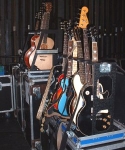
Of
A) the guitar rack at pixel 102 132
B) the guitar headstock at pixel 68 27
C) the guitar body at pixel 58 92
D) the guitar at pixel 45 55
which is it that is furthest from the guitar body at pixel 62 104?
the guitar at pixel 45 55

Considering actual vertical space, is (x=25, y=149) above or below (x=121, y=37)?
below

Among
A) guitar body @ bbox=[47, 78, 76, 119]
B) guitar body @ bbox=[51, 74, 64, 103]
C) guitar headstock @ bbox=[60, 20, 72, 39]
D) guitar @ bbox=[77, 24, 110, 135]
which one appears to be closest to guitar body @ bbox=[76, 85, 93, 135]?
guitar @ bbox=[77, 24, 110, 135]

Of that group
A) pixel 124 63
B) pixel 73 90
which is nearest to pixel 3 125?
pixel 73 90

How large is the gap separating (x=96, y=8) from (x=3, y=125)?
331 cm

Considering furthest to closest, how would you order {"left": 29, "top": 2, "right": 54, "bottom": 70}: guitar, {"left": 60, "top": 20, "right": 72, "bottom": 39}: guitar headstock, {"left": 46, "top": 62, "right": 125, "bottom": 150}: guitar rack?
A: 1. {"left": 29, "top": 2, "right": 54, "bottom": 70}: guitar
2. {"left": 60, "top": 20, "right": 72, "bottom": 39}: guitar headstock
3. {"left": 46, "top": 62, "right": 125, "bottom": 150}: guitar rack

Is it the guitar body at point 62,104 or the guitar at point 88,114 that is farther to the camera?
the guitar body at point 62,104

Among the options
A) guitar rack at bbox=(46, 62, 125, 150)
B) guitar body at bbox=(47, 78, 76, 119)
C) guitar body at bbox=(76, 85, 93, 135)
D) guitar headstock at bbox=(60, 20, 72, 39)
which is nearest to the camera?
guitar rack at bbox=(46, 62, 125, 150)

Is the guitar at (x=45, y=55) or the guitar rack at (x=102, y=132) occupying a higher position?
the guitar at (x=45, y=55)

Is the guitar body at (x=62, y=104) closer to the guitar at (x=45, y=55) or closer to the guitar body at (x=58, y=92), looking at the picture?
the guitar body at (x=58, y=92)

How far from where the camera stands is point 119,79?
175cm

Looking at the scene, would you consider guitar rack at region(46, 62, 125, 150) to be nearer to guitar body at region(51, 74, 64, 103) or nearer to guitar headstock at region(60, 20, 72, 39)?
guitar body at region(51, 74, 64, 103)

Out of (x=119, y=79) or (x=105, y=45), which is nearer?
(x=119, y=79)

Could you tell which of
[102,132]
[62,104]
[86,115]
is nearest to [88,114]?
[86,115]

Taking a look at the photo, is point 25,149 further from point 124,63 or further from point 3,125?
point 124,63
